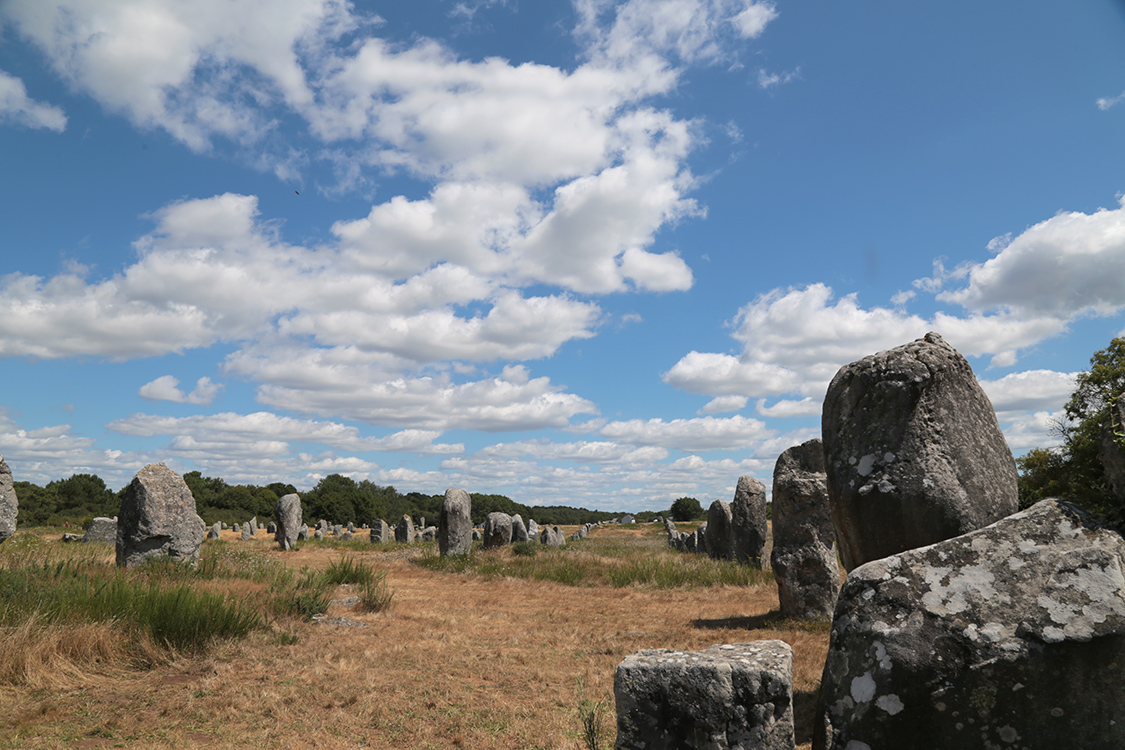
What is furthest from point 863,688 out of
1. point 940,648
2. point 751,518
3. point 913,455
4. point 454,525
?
point 454,525

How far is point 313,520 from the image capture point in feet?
182

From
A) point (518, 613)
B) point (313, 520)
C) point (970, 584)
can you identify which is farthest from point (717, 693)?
point (313, 520)

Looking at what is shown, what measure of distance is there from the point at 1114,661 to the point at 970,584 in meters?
0.60

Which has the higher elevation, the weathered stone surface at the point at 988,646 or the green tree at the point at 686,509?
the weathered stone surface at the point at 988,646

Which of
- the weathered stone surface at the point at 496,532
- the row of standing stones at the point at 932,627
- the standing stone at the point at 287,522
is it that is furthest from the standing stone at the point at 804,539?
the standing stone at the point at 287,522

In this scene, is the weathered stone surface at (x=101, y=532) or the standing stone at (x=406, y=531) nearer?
the weathered stone surface at (x=101, y=532)

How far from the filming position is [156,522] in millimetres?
11930

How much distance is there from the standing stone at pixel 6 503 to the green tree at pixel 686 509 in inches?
2206

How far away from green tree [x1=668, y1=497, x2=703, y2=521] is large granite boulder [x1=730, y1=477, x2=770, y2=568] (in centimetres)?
4495

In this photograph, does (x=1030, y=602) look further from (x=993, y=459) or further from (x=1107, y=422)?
(x=993, y=459)

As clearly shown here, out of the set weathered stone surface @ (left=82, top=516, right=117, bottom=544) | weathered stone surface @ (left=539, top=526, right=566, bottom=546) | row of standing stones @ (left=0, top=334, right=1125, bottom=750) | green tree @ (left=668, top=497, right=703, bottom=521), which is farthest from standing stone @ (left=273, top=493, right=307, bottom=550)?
green tree @ (left=668, top=497, right=703, bottom=521)

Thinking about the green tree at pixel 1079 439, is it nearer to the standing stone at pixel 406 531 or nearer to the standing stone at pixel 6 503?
the standing stone at pixel 6 503

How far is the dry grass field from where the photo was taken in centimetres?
491

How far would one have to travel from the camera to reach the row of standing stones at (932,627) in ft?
9.27
